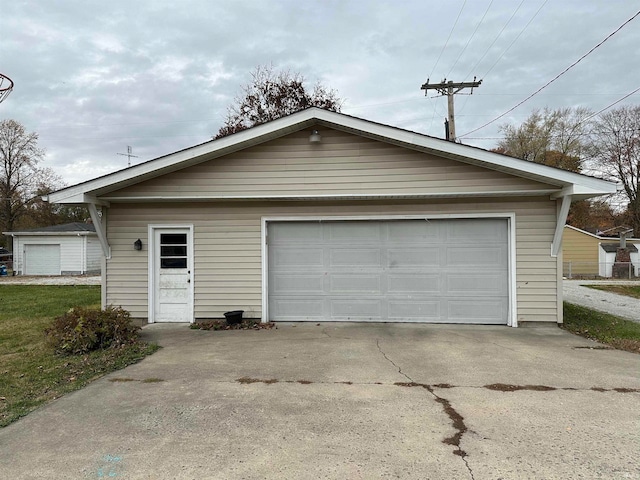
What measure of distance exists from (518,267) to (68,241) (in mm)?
25263

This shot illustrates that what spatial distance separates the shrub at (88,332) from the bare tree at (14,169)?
109 feet

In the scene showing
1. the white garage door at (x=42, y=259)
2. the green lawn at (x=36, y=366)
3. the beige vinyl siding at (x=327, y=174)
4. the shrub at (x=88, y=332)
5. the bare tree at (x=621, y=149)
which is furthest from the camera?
the bare tree at (x=621, y=149)

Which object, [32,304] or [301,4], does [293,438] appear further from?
[32,304]

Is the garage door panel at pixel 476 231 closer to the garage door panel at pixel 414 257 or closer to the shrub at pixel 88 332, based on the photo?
the garage door panel at pixel 414 257

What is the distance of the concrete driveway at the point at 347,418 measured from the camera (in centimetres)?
265

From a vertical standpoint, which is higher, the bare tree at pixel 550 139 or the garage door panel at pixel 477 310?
the bare tree at pixel 550 139

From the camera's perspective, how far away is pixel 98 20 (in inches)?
390

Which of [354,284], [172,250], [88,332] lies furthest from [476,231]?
[88,332]

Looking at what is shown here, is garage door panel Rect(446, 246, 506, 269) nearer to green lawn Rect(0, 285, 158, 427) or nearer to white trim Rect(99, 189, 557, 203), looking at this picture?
white trim Rect(99, 189, 557, 203)

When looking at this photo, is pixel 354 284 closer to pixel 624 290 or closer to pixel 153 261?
pixel 153 261

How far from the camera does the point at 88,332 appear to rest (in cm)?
Result: 556

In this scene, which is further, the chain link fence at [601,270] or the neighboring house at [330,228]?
the chain link fence at [601,270]

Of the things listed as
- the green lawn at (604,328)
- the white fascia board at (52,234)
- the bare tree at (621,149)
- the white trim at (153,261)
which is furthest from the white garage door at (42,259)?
the bare tree at (621,149)

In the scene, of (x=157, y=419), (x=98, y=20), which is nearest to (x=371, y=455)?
(x=157, y=419)
